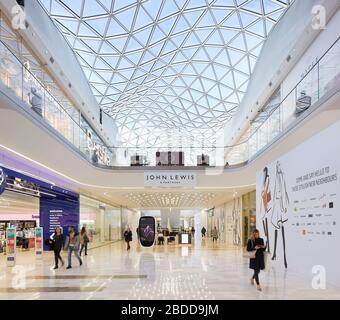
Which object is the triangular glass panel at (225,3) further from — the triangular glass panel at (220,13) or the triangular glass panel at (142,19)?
the triangular glass panel at (142,19)

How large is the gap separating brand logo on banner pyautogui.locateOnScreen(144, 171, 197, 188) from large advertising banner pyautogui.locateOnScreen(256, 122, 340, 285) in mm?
7893

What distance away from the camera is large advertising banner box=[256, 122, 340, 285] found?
1251 centimetres

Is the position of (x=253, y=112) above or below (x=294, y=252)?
above

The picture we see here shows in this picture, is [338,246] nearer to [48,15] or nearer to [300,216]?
[300,216]

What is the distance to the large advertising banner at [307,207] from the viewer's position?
12508 mm

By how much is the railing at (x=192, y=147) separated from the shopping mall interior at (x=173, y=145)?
9 centimetres

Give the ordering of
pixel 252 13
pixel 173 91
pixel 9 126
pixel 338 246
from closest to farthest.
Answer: pixel 338 246, pixel 9 126, pixel 252 13, pixel 173 91

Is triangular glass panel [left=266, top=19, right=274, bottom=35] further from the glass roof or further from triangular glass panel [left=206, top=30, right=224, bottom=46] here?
triangular glass panel [left=206, top=30, right=224, bottom=46]

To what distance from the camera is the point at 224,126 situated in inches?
1921

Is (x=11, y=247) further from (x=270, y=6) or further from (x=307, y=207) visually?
(x=270, y=6)

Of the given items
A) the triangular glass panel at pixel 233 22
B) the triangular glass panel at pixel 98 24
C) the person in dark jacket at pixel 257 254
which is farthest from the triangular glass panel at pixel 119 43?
the person in dark jacket at pixel 257 254

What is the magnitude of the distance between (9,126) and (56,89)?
46.8 ft
